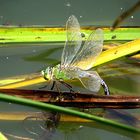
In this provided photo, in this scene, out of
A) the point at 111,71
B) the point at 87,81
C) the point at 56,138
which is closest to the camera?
the point at 56,138

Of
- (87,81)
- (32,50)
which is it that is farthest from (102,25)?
(87,81)

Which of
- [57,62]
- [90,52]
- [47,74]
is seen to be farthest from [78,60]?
[57,62]

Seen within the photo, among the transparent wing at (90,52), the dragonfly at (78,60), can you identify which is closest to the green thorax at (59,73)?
the dragonfly at (78,60)

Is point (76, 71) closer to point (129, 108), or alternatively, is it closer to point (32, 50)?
point (129, 108)

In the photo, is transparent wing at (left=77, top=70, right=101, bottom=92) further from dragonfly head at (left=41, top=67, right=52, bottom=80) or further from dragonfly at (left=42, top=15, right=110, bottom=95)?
dragonfly head at (left=41, top=67, right=52, bottom=80)

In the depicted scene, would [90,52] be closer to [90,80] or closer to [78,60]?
[78,60]

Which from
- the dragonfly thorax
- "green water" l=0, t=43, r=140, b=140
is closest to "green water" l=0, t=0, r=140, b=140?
"green water" l=0, t=43, r=140, b=140

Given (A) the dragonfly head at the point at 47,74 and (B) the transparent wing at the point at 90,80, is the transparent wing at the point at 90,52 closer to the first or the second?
(B) the transparent wing at the point at 90,80
